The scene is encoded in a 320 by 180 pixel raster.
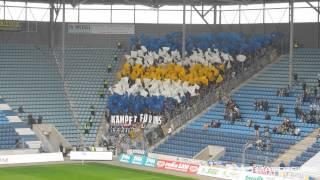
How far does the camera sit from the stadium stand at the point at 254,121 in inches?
1658

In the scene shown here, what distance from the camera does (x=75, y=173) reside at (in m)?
39.5

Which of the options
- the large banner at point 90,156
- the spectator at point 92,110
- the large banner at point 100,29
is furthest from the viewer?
the large banner at point 100,29

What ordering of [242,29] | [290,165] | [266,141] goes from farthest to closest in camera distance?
1. [242,29]
2. [266,141]
3. [290,165]

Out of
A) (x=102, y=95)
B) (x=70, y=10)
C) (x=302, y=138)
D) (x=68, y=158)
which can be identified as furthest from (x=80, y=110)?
(x=302, y=138)

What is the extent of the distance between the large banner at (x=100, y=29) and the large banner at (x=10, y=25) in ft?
15.1

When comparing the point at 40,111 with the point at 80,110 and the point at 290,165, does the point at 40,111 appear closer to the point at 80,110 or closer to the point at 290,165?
the point at 80,110

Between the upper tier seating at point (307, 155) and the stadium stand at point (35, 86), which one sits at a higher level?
the stadium stand at point (35, 86)

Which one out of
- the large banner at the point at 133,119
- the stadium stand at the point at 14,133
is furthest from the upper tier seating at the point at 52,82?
the large banner at the point at 133,119

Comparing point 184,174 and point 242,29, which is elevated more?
point 242,29

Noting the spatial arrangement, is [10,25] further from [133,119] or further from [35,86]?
[133,119]

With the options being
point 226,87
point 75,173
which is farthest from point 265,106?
point 75,173

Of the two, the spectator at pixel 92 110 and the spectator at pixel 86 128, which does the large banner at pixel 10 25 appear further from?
the spectator at pixel 86 128

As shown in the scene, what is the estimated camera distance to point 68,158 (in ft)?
154

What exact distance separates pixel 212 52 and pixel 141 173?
1632 cm
